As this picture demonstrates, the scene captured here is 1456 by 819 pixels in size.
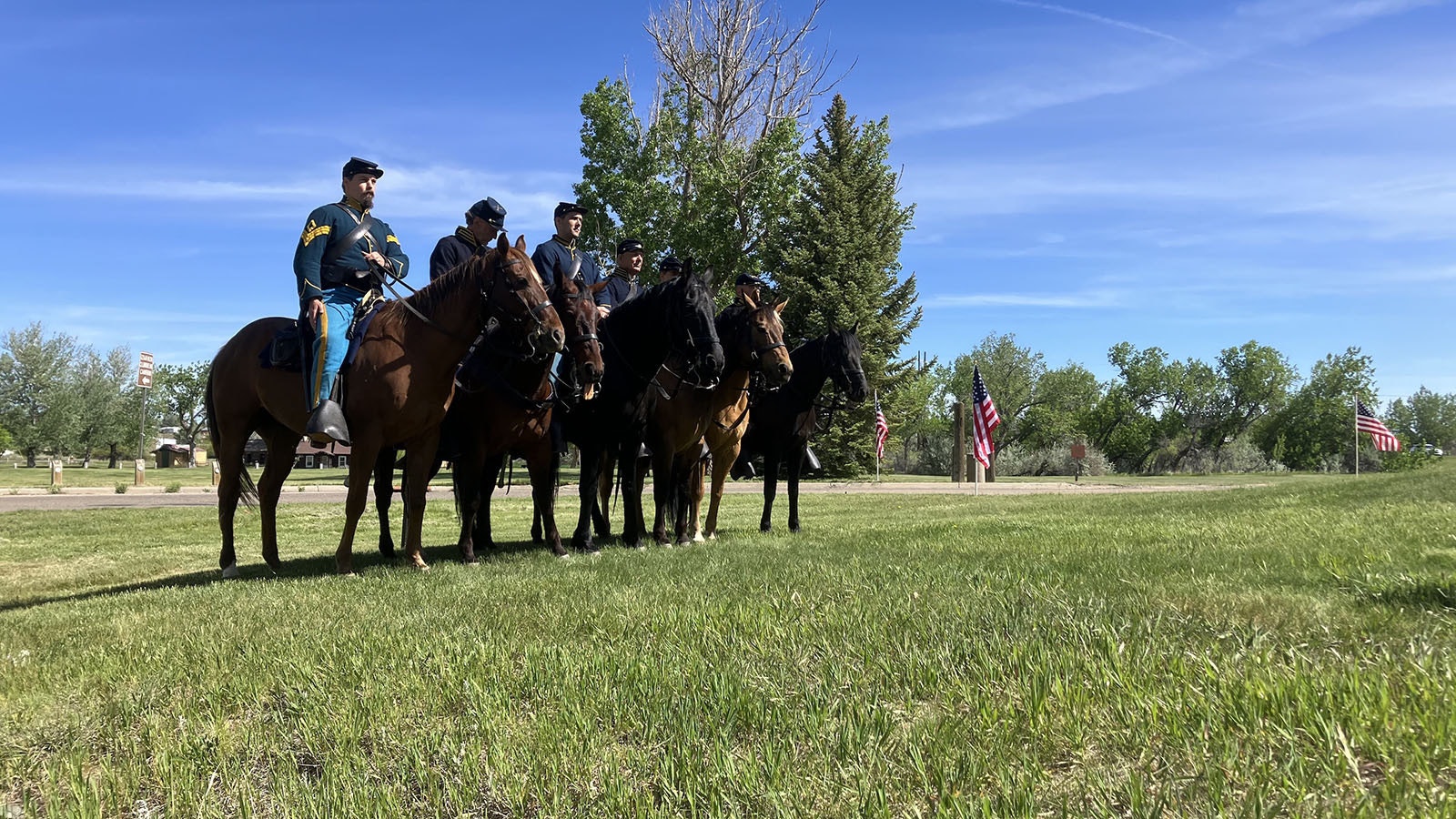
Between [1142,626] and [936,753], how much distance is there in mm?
1700

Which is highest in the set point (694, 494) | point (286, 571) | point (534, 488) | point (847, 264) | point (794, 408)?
point (847, 264)

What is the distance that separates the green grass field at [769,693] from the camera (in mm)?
2344

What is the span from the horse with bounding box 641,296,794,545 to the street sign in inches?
1186

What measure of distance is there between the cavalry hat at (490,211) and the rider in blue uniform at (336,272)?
1.12 meters

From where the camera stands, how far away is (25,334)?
64.8m

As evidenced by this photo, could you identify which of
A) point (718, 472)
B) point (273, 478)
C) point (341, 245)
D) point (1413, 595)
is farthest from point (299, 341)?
point (1413, 595)

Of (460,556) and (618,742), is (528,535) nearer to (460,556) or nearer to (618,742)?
(460,556)

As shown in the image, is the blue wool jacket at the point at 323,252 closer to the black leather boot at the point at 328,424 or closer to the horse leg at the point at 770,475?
the black leather boot at the point at 328,424

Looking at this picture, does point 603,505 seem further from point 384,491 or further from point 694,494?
point 384,491

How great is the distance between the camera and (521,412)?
8.08 meters

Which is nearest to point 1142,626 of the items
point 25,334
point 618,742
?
point 618,742

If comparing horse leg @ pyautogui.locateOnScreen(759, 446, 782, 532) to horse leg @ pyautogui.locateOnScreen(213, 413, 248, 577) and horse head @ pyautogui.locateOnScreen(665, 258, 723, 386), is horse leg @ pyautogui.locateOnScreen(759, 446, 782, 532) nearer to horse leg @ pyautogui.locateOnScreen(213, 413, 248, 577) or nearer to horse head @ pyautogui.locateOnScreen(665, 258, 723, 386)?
horse head @ pyautogui.locateOnScreen(665, 258, 723, 386)

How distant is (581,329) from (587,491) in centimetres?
201

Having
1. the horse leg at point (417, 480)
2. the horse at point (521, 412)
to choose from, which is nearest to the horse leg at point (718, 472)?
the horse at point (521, 412)
